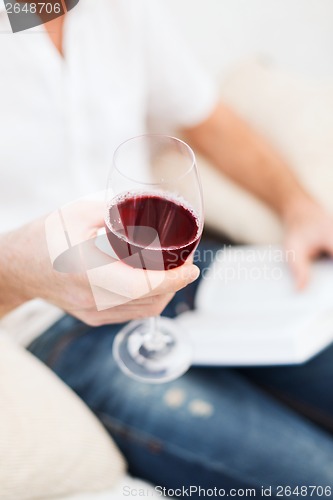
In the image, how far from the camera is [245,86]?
1.28 meters

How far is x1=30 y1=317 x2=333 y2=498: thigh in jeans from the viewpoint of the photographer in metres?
0.82

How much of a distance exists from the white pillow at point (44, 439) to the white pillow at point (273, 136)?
488 millimetres

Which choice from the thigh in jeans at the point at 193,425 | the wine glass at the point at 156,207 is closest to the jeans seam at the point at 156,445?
the thigh in jeans at the point at 193,425

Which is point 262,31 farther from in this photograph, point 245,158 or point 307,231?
point 307,231

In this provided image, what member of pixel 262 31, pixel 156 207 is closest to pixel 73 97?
pixel 156 207

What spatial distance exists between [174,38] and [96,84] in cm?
18

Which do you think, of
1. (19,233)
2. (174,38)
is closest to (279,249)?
(174,38)

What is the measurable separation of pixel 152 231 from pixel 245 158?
22.8 inches

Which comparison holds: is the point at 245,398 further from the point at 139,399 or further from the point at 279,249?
the point at 279,249

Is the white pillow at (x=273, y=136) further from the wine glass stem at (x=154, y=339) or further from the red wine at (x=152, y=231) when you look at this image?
the red wine at (x=152, y=231)

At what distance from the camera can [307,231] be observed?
1.05m

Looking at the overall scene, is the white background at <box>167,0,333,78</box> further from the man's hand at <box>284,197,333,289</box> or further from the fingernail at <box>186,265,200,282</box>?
the fingernail at <box>186,265,200,282</box>

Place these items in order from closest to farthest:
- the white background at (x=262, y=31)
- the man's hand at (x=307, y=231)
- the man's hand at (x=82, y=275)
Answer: the man's hand at (x=82, y=275) < the man's hand at (x=307, y=231) < the white background at (x=262, y=31)

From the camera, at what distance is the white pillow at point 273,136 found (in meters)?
1.12
